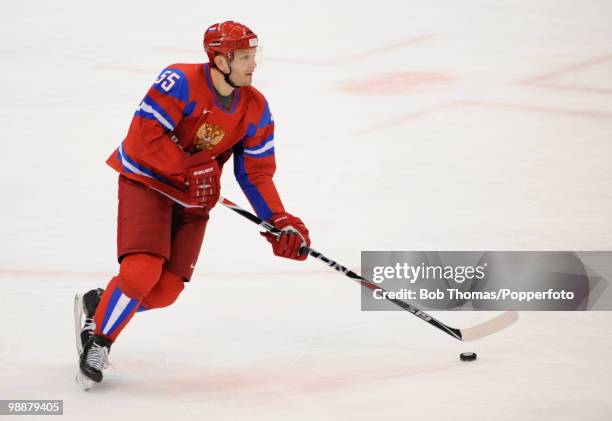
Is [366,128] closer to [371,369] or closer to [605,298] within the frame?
[605,298]

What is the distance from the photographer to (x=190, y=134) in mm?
3764

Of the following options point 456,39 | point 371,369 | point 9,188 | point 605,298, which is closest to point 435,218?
point 605,298

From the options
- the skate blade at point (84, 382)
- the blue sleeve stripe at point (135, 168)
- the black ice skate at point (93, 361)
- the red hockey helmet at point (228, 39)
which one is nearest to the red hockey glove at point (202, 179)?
the blue sleeve stripe at point (135, 168)

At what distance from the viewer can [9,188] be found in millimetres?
5578

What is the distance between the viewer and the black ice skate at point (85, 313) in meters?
3.86

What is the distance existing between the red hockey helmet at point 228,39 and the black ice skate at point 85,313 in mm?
999

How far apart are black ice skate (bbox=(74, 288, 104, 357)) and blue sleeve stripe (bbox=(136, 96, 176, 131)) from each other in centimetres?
73

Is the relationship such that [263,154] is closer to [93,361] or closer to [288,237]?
[288,237]

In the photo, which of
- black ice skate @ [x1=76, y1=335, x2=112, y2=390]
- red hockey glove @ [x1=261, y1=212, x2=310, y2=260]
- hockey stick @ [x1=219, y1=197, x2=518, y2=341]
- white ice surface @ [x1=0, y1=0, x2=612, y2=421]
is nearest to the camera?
black ice skate @ [x1=76, y1=335, x2=112, y2=390]

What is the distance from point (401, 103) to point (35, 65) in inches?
98.4

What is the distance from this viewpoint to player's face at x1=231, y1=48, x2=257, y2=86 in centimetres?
370

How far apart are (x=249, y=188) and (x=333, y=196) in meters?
1.71

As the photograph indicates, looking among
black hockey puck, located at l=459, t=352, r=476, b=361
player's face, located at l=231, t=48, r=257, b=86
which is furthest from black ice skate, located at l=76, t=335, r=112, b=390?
black hockey puck, located at l=459, t=352, r=476, b=361

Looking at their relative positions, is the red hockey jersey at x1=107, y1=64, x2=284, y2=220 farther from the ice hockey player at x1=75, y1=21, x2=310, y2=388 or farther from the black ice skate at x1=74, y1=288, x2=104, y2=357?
the black ice skate at x1=74, y1=288, x2=104, y2=357
